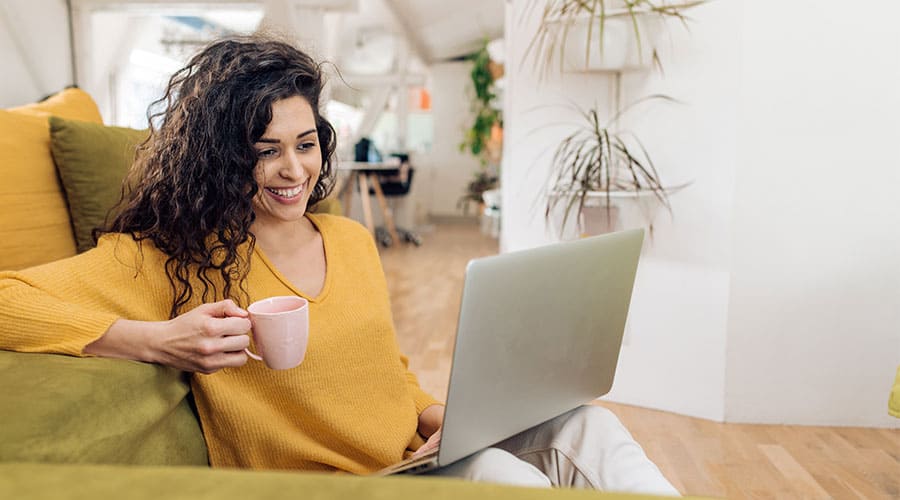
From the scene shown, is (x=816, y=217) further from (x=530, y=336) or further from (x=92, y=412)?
(x=92, y=412)

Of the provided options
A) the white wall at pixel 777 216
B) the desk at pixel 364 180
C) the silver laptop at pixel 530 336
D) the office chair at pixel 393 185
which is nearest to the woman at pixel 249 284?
the silver laptop at pixel 530 336

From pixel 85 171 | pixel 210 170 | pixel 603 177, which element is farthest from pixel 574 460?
pixel 603 177

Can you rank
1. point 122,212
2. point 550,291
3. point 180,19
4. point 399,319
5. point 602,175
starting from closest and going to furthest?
point 550,291, point 122,212, point 602,175, point 399,319, point 180,19

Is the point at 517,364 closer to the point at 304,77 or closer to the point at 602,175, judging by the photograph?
the point at 304,77

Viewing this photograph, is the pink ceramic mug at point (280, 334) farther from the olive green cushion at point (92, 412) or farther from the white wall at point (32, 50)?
the white wall at point (32, 50)

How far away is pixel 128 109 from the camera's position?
13.9 ft

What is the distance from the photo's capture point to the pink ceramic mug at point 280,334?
3.02 feet

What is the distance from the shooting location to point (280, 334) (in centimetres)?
93

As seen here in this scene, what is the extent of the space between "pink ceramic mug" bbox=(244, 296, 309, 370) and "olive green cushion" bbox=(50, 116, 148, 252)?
79 cm

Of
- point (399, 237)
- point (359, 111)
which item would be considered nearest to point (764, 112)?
point (399, 237)

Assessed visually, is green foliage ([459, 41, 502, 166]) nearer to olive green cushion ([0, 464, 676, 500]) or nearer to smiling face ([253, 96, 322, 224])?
smiling face ([253, 96, 322, 224])

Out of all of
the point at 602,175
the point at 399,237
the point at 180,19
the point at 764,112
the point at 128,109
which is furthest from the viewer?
the point at 399,237

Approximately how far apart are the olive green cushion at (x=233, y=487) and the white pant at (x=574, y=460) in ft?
1.21

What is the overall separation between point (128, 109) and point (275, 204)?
11.5 feet
